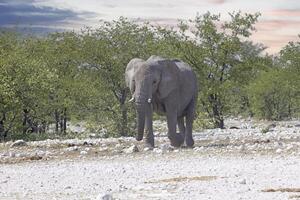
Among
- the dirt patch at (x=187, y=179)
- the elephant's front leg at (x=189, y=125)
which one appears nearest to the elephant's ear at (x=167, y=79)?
the elephant's front leg at (x=189, y=125)

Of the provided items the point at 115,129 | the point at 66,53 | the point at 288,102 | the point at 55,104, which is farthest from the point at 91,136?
the point at 288,102

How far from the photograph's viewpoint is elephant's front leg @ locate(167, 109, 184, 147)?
24.7 metres

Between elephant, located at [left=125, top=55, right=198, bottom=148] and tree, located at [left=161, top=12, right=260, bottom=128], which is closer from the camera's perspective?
elephant, located at [left=125, top=55, right=198, bottom=148]

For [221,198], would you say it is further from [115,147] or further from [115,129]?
[115,129]

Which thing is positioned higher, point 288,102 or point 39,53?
point 39,53

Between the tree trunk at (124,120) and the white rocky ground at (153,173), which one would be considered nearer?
the white rocky ground at (153,173)

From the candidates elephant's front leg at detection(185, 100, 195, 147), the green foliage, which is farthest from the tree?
elephant's front leg at detection(185, 100, 195, 147)

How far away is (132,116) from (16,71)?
6888mm

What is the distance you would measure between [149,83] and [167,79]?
2.94 ft

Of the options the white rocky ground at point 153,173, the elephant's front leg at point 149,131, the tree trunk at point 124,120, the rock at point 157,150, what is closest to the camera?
the white rocky ground at point 153,173

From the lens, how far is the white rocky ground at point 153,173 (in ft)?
46.8

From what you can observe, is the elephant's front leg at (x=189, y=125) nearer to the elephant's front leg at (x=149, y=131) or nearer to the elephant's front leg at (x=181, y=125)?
the elephant's front leg at (x=181, y=125)

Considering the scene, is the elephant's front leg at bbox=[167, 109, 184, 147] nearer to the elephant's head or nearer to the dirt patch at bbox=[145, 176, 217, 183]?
the elephant's head

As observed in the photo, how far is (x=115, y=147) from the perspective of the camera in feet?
85.7
